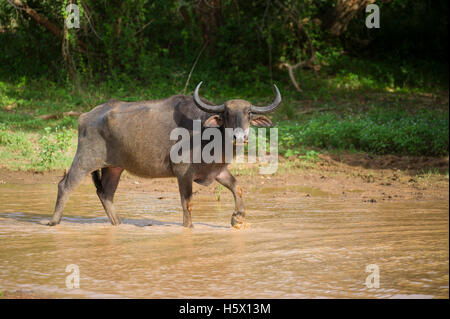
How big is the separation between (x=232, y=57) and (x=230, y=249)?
33.5ft

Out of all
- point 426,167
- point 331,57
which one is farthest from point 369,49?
point 426,167

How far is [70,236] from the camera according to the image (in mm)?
6875

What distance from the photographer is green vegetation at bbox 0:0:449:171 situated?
14.6m

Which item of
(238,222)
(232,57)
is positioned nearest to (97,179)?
(238,222)

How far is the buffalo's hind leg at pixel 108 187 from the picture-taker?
761 cm

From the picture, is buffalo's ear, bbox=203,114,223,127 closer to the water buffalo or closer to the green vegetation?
the water buffalo

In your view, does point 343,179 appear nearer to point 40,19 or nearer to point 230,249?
point 230,249

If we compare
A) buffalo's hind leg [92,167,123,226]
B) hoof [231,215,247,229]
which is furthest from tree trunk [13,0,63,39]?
hoof [231,215,247,229]

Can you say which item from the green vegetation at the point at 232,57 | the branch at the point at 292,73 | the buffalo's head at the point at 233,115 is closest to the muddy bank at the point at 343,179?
the buffalo's head at the point at 233,115

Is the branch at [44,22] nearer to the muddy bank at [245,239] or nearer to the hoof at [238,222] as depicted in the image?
the muddy bank at [245,239]

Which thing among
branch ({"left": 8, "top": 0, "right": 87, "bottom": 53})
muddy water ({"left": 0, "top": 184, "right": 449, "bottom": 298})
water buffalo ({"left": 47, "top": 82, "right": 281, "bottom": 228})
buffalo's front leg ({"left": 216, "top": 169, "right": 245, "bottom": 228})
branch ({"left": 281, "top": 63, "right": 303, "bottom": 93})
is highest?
branch ({"left": 8, "top": 0, "right": 87, "bottom": 53})

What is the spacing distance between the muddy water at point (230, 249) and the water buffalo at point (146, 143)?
0.47 meters

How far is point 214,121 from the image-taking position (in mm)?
7270

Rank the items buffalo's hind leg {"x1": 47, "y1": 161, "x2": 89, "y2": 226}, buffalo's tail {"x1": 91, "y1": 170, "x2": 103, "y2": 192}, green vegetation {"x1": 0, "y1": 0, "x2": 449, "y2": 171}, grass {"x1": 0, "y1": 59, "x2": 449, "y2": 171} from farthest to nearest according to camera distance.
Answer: green vegetation {"x1": 0, "y1": 0, "x2": 449, "y2": 171}
grass {"x1": 0, "y1": 59, "x2": 449, "y2": 171}
buffalo's tail {"x1": 91, "y1": 170, "x2": 103, "y2": 192}
buffalo's hind leg {"x1": 47, "y1": 161, "x2": 89, "y2": 226}
